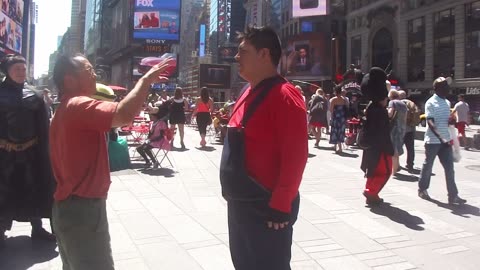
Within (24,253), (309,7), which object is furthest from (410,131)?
(309,7)

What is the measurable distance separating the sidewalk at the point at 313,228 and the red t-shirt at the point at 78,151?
1.70 m

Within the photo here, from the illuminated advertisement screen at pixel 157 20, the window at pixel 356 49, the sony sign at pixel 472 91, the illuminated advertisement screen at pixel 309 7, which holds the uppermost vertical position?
the illuminated advertisement screen at pixel 157 20

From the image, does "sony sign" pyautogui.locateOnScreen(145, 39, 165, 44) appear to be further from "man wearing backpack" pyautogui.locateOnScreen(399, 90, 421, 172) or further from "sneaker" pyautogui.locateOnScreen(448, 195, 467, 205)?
"sneaker" pyautogui.locateOnScreen(448, 195, 467, 205)

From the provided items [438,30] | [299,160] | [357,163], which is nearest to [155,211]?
[299,160]

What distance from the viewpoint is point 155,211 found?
5.85 m

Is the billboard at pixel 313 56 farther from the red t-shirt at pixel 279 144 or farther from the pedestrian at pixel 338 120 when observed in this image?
the red t-shirt at pixel 279 144

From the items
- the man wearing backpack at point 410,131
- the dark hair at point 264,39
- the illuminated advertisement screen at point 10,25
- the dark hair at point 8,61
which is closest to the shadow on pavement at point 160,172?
the dark hair at point 8,61

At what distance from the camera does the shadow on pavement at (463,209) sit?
589 centimetres

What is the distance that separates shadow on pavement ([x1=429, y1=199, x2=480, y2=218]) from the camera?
5895 millimetres

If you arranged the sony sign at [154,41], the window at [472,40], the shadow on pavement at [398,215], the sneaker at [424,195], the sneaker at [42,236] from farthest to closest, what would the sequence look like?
the sony sign at [154,41] → the window at [472,40] → the sneaker at [424,195] → the shadow on pavement at [398,215] → the sneaker at [42,236]

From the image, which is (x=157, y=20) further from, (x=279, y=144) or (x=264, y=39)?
(x=279, y=144)

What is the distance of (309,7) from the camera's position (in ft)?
163

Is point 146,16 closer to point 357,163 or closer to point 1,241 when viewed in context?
point 357,163

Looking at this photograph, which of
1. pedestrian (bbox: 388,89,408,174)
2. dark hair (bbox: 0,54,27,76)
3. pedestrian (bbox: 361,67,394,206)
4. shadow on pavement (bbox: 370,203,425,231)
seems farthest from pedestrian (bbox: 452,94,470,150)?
dark hair (bbox: 0,54,27,76)
